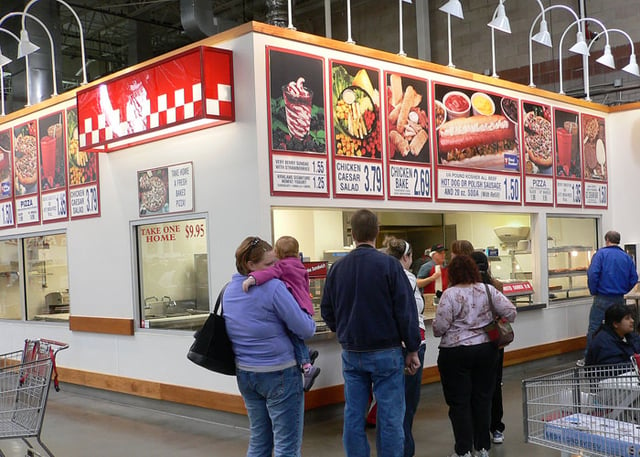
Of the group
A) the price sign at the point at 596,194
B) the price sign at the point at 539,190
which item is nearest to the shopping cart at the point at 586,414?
the price sign at the point at 539,190

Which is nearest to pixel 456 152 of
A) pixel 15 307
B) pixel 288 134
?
pixel 288 134

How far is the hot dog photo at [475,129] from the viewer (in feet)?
22.3

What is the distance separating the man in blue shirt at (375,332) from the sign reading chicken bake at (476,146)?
3311 millimetres

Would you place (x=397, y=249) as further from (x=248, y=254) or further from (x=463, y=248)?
(x=248, y=254)

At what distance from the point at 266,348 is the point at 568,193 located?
238 inches

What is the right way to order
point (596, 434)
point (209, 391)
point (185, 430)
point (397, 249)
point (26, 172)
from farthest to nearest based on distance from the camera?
1. point (26, 172)
2. point (209, 391)
3. point (185, 430)
4. point (397, 249)
5. point (596, 434)

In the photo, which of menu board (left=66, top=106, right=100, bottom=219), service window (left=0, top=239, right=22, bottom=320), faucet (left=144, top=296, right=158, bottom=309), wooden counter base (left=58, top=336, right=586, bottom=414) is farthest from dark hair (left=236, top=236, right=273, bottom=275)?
service window (left=0, top=239, right=22, bottom=320)

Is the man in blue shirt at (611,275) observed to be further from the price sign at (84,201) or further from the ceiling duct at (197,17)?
Result: the price sign at (84,201)

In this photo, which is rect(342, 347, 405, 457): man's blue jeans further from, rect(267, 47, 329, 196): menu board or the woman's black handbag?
rect(267, 47, 329, 196): menu board

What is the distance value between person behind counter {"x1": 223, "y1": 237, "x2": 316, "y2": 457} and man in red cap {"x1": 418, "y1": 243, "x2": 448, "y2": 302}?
3.20 meters

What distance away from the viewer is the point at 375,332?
3.52 m

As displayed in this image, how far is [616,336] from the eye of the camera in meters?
4.11

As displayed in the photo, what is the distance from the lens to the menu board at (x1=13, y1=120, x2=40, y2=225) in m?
7.70

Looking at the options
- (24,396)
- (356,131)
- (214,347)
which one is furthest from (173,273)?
(214,347)
